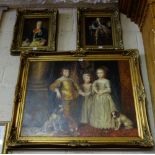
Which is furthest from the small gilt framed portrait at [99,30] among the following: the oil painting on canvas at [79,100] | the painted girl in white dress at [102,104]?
the painted girl in white dress at [102,104]

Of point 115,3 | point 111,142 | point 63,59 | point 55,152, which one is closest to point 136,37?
point 115,3

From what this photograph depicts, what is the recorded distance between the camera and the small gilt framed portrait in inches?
137

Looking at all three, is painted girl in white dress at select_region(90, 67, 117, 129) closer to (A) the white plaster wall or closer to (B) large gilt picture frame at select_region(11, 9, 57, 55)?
(A) the white plaster wall

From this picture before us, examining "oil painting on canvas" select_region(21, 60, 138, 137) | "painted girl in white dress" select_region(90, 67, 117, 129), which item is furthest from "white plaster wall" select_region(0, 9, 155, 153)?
"painted girl in white dress" select_region(90, 67, 117, 129)

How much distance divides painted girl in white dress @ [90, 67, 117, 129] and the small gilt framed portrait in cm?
37

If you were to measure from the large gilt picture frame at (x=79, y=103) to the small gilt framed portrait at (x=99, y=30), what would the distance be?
144mm

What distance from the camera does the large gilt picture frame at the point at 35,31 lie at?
3479mm

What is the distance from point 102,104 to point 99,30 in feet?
3.38

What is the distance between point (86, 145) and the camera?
2770mm

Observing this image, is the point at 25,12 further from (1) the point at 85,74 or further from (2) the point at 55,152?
(2) the point at 55,152

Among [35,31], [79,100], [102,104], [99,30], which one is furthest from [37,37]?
[102,104]

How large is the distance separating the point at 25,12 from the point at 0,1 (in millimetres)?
382

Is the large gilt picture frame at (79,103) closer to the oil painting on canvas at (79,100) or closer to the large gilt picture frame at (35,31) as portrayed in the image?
the oil painting on canvas at (79,100)

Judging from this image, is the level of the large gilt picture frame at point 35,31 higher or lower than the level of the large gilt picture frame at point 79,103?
higher
